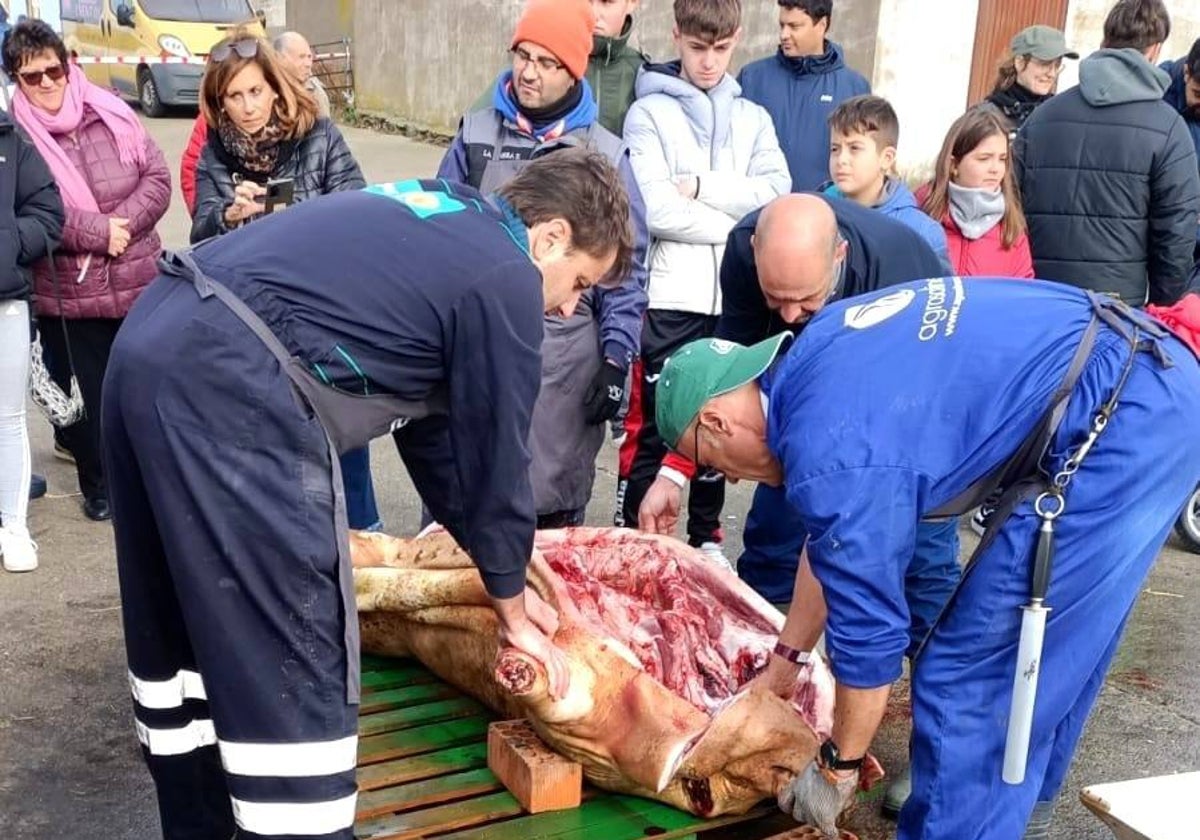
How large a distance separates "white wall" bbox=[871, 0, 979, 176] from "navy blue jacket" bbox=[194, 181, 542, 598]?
9.73 m

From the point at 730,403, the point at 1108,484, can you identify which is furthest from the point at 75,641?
the point at 1108,484

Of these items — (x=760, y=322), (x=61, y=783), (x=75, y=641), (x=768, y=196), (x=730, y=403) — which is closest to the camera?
(x=730, y=403)

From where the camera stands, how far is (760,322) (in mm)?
4184

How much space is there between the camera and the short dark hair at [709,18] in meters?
5.20

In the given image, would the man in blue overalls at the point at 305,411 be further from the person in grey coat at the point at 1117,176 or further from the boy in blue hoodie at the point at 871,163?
the person in grey coat at the point at 1117,176

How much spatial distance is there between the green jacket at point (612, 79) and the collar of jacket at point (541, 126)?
874 millimetres

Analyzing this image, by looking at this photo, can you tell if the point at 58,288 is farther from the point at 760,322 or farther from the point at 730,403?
the point at 730,403

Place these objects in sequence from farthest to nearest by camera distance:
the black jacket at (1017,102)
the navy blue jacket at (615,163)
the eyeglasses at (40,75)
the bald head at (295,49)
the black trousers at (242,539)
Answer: the bald head at (295,49) → the black jacket at (1017,102) → the eyeglasses at (40,75) → the navy blue jacket at (615,163) → the black trousers at (242,539)

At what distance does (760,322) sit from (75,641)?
8.64 feet

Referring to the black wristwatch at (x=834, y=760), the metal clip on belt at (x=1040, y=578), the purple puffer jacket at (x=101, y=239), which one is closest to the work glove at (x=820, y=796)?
the black wristwatch at (x=834, y=760)

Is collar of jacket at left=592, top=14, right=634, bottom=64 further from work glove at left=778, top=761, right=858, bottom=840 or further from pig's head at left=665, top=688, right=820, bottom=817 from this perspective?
work glove at left=778, top=761, right=858, bottom=840

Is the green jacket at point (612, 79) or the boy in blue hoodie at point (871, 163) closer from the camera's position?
the boy in blue hoodie at point (871, 163)

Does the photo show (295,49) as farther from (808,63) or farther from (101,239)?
(808,63)

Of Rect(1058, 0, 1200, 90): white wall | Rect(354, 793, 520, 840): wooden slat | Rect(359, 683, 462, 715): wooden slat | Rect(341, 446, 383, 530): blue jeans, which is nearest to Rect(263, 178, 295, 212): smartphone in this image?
Rect(341, 446, 383, 530): blue jeans
